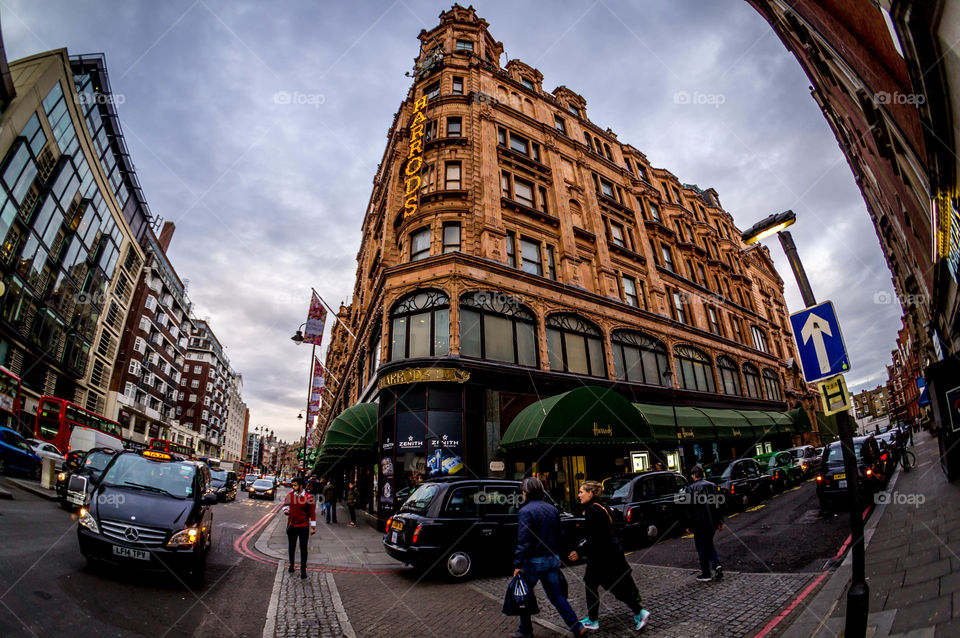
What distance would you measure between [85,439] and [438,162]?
2488 centimetres

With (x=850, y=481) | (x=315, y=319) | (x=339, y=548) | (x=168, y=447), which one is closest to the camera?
(x=850, y=481)

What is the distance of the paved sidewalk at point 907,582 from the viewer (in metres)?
3.85

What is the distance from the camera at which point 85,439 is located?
2192cm

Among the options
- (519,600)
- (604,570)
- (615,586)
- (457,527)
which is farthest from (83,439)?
(615,586)

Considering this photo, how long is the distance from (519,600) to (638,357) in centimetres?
2115

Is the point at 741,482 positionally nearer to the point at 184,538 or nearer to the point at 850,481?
the point at 850,481

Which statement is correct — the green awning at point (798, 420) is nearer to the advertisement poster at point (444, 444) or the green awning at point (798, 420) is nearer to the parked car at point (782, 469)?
the parked car at point (782, 469)

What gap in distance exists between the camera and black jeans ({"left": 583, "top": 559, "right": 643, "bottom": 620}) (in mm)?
4965

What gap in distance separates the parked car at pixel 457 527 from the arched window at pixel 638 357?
579 inches

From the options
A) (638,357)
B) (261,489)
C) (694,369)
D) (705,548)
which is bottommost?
(261,489)

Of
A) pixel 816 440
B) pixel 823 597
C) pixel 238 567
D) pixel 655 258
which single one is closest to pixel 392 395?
pixel 238 567

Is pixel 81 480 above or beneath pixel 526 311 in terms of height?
beneath

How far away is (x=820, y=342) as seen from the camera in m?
4.81

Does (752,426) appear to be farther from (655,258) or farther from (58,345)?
(58,345)
